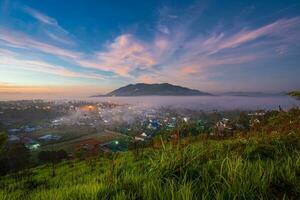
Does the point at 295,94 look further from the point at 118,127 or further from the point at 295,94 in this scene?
the point at 118,127

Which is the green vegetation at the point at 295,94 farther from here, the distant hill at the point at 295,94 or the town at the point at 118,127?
the town at the point at 118,127

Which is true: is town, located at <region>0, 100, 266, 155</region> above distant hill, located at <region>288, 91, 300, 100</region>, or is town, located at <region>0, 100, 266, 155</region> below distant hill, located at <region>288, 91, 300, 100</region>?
below

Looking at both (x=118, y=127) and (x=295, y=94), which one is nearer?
(x=295, y=94)

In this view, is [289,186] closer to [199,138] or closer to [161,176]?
[161,176]

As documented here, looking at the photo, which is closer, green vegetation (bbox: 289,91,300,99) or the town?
the town

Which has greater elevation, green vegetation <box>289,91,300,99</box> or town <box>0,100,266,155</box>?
green vegetation <box>289,91,300,99</box>

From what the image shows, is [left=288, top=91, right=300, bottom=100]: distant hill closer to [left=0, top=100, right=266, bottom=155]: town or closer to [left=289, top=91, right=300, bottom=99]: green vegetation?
[left=289, top=91, right=300, bottom=99]: green vegetation

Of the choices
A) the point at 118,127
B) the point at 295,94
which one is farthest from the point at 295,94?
the point at 118,127

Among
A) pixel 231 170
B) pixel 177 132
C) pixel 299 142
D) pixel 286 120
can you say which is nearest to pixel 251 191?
pixel 231 170

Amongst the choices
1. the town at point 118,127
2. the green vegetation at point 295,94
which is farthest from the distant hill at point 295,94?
the town at point 118,127

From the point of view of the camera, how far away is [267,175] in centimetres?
355

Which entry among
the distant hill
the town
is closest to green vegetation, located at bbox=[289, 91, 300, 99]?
the distant hill

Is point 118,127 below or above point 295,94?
below

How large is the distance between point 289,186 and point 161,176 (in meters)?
1.72
